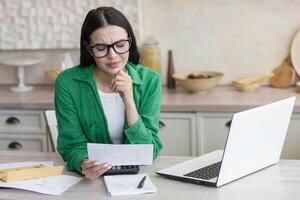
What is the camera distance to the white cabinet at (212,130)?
10.5 ft

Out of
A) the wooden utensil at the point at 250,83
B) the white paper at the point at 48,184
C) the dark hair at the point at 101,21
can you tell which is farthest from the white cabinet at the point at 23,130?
the white paper at the point at 48,184

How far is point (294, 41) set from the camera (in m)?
3.47

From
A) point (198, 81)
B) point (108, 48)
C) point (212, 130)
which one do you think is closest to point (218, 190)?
point (108, 48)

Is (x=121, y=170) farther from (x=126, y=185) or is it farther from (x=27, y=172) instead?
(x=27, y=172)

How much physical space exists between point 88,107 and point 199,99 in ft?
3.69

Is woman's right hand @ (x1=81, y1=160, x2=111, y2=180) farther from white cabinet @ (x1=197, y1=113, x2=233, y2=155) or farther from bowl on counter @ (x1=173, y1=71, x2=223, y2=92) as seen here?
bowl on counter @ (x1=173, y1=71, x2=223, y2=92)

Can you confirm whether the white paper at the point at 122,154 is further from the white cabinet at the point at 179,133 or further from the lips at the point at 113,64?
the white cabinet at the point at 179,133

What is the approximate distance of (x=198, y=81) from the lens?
3.35 meters

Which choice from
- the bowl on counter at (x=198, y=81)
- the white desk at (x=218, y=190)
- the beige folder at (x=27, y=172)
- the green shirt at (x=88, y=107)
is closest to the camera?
the white desk at (x=218, y=190)

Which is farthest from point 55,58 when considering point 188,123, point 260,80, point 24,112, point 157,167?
point 157,167

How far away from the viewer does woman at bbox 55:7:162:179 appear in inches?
85.6

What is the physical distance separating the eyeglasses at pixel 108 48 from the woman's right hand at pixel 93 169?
0.40 meters

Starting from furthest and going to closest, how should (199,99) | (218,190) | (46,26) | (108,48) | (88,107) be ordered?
1. (46,26)
2. (199,99)
3. (88,107)
4. (108,48)
5. (218,190)

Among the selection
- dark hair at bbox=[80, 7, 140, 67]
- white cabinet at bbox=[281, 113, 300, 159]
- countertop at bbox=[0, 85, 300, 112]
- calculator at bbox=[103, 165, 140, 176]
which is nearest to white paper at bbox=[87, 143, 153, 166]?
calculator at bbox=[103, 165, 140, 176]
